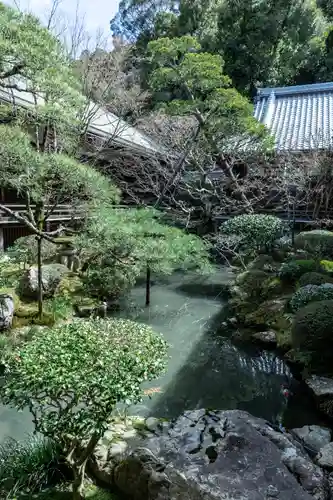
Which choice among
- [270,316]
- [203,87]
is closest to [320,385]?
[270,316]

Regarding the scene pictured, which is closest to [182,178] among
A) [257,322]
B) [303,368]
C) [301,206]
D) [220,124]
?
[220,124]

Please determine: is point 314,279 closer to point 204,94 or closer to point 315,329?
point 315,329

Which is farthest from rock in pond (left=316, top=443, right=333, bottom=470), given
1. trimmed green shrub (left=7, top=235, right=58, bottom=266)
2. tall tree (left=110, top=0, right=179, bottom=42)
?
tall tree (left=110, top=0, right=179, bottom=42)

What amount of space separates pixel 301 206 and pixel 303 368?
9.36 meters

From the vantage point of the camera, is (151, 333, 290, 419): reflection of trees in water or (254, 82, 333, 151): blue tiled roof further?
(254, 82, 333, 151): blue tiled roof

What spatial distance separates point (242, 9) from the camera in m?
19.7

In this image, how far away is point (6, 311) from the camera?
6.45 metres

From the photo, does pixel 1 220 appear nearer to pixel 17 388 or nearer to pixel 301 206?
pixel 17 388

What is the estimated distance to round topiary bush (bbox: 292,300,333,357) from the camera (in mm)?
5461

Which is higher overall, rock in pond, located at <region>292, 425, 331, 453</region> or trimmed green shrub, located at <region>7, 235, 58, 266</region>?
trimmed green shrub, located at <region>7, 235, 58, 266</region>

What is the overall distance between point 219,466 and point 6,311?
4.62m

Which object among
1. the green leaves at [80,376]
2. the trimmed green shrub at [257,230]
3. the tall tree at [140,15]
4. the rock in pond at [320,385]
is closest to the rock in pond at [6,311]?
the green leaves at [80,376]

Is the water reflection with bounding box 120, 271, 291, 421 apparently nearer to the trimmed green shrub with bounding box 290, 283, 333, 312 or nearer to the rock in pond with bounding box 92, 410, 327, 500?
the trimmed green shrub with bounding box 290, 283, 333, 312

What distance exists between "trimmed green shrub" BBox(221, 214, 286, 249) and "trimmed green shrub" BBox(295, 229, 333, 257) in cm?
68
